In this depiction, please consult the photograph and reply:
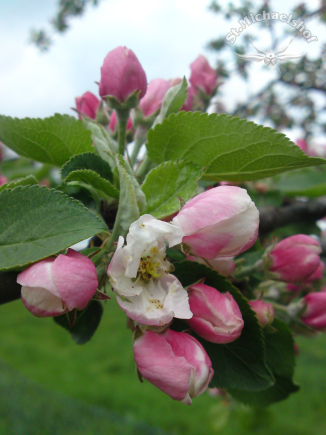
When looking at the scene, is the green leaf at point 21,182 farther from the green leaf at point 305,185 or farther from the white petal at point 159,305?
the green leaf at point 305,185

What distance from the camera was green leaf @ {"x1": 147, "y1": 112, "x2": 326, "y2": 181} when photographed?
0.54m

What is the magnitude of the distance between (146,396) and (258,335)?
14.5ft

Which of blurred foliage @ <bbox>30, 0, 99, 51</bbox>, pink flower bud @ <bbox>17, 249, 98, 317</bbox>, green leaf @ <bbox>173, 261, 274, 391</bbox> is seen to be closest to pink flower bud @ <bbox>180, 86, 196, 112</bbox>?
green leaf @ <bbox>173, 261, 274, 391</bbox>

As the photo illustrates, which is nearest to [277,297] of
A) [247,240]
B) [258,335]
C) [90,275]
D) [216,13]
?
[258,335]

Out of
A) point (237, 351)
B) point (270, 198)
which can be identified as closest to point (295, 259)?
point (237, 351)

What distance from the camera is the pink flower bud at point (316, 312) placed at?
2.49ft

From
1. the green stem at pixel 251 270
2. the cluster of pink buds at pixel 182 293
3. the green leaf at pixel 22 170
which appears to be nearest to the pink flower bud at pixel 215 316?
the cluster of pink buds at pixel 182 293

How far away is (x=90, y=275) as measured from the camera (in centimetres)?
42

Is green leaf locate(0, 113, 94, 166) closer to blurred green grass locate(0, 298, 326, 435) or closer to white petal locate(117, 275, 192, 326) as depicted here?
white petal locate(117, 275, 192, 326)

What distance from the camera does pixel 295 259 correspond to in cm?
65

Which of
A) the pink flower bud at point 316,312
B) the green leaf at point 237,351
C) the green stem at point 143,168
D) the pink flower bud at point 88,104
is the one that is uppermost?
the pink flower bud at point 88,104

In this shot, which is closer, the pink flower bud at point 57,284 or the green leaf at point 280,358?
the pink flower bud at point 57,284

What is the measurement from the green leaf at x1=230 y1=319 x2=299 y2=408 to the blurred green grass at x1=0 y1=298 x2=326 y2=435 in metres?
2.11

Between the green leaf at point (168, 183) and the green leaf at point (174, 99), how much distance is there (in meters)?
0.18
